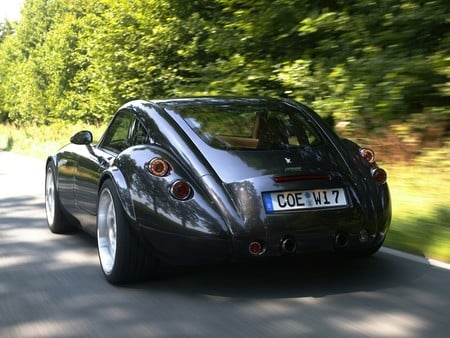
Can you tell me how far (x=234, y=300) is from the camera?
396 centimetres

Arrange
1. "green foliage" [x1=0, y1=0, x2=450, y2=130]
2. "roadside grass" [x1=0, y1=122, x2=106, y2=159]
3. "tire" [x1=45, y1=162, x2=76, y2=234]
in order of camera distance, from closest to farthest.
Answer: "tire" [x1=45, y1=162, x2=76, y2=234], "green foliage" [x1=0, y1=0, x2=450, y2=130], "roadside grass" [x1=0, y1=122, x2=106, y2=159]

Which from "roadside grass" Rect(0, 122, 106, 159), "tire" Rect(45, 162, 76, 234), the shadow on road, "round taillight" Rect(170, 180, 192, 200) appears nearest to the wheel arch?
"round taillight" Rect(170, 180, 192, 200)

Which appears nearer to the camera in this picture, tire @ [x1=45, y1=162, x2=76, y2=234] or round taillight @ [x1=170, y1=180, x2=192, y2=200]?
round taillight @ [x1=170, y1=180, x2=192, y2=200]

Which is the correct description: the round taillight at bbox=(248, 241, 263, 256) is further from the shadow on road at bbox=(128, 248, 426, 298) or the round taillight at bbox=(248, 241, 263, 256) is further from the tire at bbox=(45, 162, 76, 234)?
the tire at bbox=(45, 162, 76, 234)

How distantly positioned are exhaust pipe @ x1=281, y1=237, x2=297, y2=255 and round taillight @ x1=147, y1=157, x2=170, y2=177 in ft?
2.91

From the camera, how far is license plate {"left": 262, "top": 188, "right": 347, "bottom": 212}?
398 centimetres

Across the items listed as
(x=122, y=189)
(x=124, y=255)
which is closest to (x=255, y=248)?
(x=124, y=255)

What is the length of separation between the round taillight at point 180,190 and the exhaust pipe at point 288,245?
664 millimetres

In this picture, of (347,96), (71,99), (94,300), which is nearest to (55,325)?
(94,300)

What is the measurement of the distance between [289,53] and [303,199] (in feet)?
30.6

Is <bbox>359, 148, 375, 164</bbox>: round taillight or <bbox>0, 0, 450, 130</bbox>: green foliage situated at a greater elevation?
<bbox>359, 148, 375, 164</bbox>: round taillight

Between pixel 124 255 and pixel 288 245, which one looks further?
pixel 124 255

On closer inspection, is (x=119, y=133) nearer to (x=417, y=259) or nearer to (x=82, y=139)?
(x=82, y=139)

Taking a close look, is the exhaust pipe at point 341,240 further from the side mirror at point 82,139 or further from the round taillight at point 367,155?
the side mirror at point 82,139
